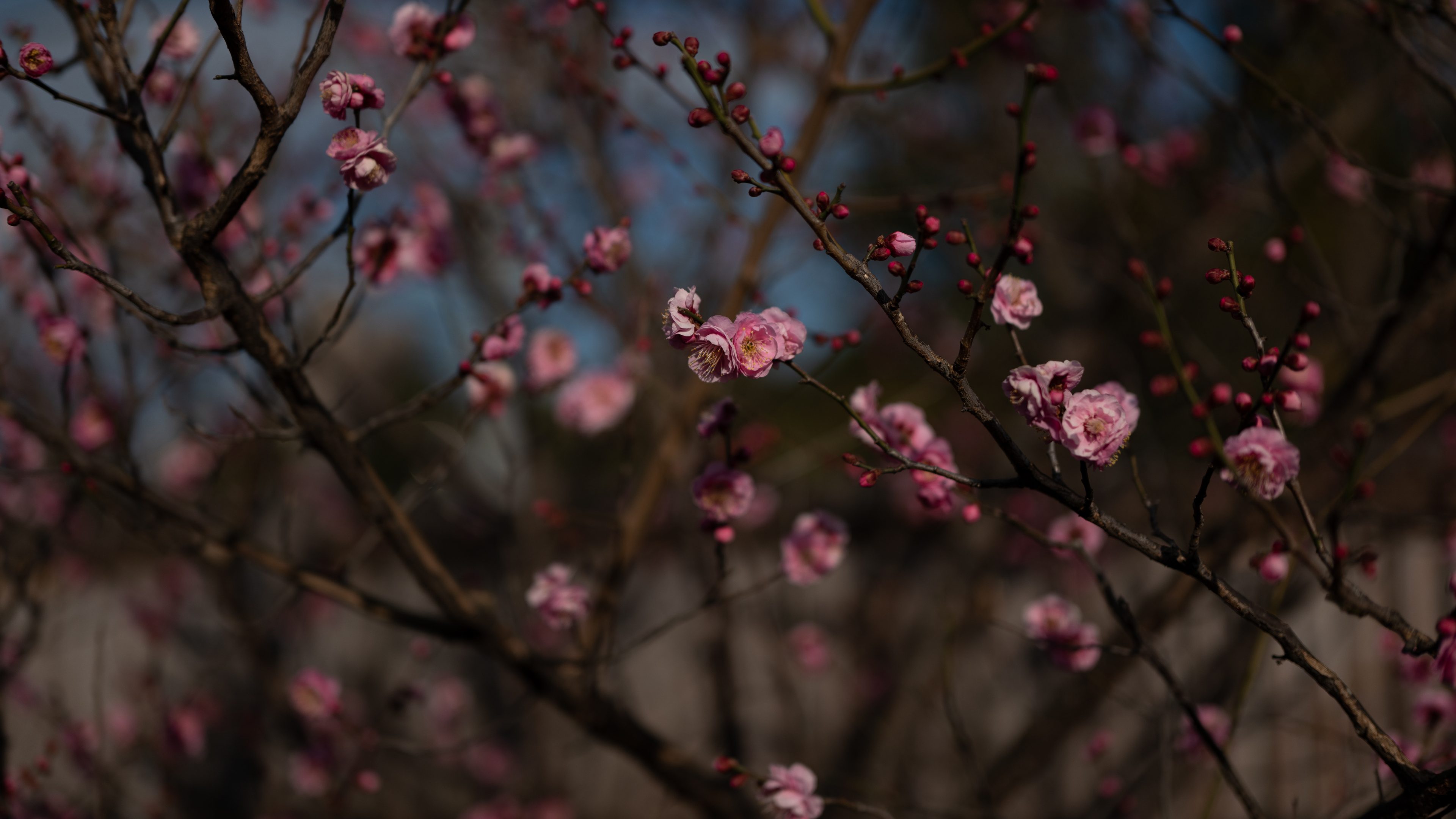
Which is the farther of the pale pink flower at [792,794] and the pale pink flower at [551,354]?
the pale pink flower at [551,354]

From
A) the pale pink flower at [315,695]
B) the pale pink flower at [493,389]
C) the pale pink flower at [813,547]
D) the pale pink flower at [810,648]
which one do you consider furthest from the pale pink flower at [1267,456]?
the pale pink flower at [810,648]

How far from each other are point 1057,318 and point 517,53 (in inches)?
124

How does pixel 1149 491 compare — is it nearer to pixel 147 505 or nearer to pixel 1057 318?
pixel 1057 318

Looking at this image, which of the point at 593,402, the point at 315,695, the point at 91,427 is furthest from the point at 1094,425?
the point at 91,427

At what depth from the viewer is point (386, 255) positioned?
2.12 metres

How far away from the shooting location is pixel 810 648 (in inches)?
169

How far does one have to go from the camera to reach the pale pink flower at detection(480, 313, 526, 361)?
5.93 feet

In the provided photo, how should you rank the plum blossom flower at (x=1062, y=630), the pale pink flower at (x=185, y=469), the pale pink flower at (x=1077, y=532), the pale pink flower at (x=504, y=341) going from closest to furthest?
the pale pink flower at (x=504, y=341)
the plum blossom flower at (x=1062, y=630)
the pale pink flower at (x=1077, y=532)
the pale pink flower at (x=185, y=469)

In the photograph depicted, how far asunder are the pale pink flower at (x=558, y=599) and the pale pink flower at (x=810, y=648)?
99.0 inches

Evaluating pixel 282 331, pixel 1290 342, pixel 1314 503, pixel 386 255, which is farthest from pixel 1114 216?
pixel 282 331

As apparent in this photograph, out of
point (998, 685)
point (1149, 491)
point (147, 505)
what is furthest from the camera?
point (998, 685)

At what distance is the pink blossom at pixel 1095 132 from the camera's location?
2.83 metres

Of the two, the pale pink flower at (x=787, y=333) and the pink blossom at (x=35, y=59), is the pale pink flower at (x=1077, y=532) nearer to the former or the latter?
the pale pink flower at (x=787, y=333)

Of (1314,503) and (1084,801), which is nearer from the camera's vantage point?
(1314,503)
